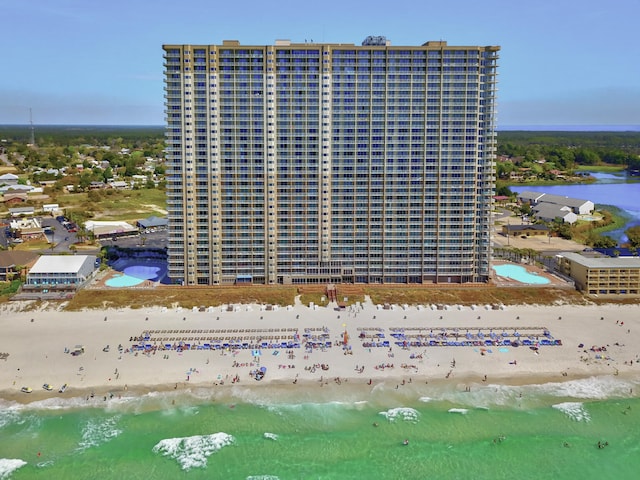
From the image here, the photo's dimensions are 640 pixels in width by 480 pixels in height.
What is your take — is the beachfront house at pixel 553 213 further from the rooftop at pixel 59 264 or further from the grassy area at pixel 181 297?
the rooftop at pixel 59 264

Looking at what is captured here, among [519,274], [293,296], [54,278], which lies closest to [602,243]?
[519,274]

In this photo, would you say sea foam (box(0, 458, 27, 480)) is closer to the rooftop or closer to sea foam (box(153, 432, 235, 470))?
sea foam (box(153, 432, 235, 470))

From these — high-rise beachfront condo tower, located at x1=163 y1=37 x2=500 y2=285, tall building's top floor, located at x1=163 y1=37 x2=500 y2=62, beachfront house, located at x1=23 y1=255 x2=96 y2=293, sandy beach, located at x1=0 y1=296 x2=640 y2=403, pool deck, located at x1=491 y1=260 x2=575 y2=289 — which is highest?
tall building's top floor, located at x1=163 y1=37 x2=500 y2=62

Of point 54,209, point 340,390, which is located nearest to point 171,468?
point 340,390

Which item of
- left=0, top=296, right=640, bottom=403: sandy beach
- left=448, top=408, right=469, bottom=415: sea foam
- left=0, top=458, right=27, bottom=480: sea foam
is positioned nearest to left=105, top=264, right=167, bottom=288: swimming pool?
left=0, top=296, right=640, bottom=403: sandy beach

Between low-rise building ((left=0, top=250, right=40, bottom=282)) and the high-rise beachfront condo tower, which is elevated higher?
the high-rise beachfront condo tower

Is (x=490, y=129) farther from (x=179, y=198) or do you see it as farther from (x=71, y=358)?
(x=71, y=358)
